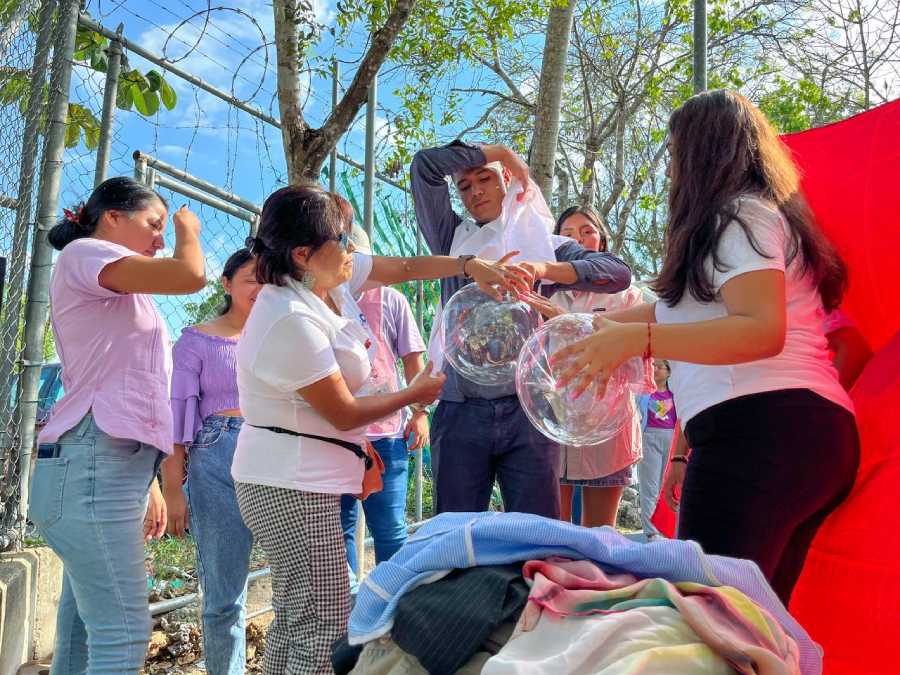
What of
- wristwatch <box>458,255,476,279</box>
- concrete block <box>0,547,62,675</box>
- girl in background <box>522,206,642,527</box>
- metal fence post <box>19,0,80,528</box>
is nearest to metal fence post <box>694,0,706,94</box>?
girl in background <box>522,206,642,527</box>

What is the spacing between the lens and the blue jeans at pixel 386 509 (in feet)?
11.2

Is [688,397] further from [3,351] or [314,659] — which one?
[3,351]

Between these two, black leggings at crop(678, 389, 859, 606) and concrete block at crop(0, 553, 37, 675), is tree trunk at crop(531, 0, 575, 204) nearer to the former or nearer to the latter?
black leggings at crop(678, 389, 859, 606)

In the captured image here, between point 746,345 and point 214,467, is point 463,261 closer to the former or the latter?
point 214,467

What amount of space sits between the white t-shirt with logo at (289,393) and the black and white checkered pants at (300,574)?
0.06 metres

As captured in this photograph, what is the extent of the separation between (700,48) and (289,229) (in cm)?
238

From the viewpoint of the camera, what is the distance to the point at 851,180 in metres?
2.28

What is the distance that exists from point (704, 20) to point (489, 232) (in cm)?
178

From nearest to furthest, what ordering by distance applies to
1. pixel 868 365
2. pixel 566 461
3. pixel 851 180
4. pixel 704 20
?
1. pixel 868 365
2. pixel 851 180
3. pixel 566 461
4. pixel 704 20

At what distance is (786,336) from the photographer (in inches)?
70.7

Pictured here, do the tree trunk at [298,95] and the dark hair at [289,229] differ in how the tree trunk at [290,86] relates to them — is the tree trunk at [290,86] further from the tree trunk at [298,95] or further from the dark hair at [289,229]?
the dark hair at [289,229]

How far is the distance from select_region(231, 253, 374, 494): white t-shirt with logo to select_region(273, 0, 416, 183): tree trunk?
1.39 metres

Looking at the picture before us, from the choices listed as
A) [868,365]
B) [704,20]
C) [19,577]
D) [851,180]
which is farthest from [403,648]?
[704,20]

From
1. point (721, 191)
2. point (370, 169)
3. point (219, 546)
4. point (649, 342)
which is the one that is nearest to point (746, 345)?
point (649, 342)
